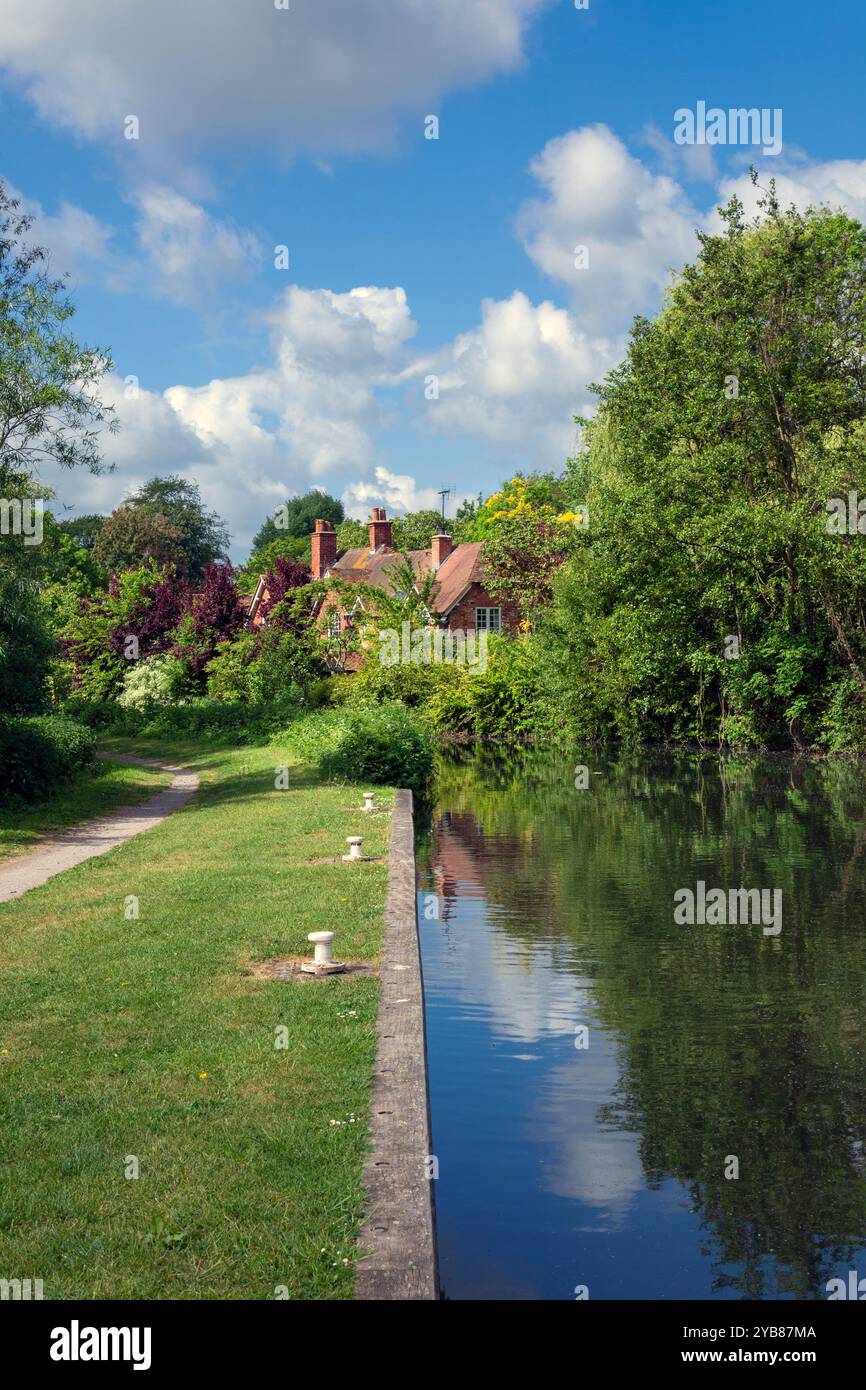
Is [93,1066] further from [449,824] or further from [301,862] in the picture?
[449,824]

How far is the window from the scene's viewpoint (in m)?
52.6

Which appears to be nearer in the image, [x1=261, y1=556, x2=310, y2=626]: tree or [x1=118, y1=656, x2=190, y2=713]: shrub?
[x1=118, y1=656, x2=190, y2=713]: shrub

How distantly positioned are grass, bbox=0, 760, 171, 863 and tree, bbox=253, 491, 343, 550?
320 feet

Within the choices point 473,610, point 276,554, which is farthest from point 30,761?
point 276,554

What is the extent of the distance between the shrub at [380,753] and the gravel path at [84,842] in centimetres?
292

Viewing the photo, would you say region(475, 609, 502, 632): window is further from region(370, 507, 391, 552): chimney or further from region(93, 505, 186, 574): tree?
region(93, 505, 186, 574): tree

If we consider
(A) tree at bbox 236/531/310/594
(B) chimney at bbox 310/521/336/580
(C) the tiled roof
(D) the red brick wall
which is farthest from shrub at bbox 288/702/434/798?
(A) tree at bbox 236/531/310/594

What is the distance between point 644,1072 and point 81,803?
1509cm

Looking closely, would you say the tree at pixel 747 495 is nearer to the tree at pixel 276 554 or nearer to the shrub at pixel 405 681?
the shrub at pixel 405 681

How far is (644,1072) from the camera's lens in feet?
27.9

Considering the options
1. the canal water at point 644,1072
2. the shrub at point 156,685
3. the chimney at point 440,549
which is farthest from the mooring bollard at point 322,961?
the chimney at point 440,549

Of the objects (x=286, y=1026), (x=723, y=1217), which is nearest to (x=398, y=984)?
(x=286, y=1026)

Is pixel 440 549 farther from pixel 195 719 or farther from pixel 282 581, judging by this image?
pixel 195 719

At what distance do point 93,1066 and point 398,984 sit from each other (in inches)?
96.9
